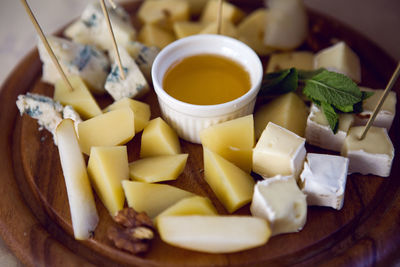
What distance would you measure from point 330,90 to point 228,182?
61 cm

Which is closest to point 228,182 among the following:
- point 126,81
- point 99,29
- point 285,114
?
point 285,114

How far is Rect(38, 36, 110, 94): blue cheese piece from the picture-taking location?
5.96 feet

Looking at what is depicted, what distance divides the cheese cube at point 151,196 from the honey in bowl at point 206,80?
411 millimetres

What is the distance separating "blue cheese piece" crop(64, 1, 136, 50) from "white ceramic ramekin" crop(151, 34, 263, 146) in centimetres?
30

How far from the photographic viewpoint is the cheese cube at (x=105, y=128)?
5.24 feet

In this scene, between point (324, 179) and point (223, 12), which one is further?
point (223, 12)

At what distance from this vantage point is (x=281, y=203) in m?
1.34

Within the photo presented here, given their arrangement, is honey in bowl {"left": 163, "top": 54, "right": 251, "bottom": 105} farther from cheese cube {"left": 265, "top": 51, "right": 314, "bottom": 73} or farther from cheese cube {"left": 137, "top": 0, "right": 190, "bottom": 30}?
cheese cube {"left": 137, "top": 0, "right": 190, "bottom": 30}

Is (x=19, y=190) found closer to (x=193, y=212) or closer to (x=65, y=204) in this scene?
(x=65, y=204)

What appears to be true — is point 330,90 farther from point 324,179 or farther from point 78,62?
point 78,62

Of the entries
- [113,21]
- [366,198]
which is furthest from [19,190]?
[366,198]

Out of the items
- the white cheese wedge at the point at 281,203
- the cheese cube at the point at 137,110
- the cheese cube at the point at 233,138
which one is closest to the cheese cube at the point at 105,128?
the cheese cube at the point at 137,110

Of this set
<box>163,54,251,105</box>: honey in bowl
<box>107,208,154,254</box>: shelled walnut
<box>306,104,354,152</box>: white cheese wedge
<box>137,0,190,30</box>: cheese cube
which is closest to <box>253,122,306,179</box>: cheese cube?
<box>306,104,354,152</box>: white cheese wedge

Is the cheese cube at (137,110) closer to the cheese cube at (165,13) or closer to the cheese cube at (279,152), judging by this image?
the cheese cube at (279,152)
